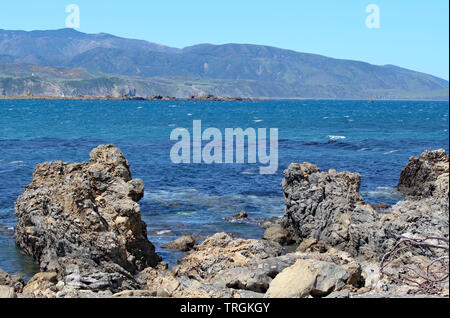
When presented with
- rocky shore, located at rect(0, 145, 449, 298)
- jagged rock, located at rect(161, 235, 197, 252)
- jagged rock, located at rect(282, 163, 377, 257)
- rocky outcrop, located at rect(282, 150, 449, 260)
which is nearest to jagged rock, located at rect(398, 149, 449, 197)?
rocky outcrop, located at rect(282, 150, 449, 260)

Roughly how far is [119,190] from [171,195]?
44.6 ft

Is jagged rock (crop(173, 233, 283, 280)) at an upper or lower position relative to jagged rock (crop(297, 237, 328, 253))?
upper

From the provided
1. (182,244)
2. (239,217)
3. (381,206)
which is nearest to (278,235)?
(182,244)

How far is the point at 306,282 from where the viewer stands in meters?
10.5

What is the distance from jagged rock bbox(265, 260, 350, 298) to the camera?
10.4m

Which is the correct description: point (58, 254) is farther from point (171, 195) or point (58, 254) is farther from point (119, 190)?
point (171, 195)

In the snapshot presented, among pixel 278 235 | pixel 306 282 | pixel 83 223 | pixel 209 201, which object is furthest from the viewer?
pixel 209 201

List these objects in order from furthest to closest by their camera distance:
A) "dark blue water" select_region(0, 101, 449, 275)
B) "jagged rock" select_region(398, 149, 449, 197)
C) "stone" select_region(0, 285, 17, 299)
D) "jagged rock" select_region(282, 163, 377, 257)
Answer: "jagged rock" select_region(398, 149, 449, 197) < "dark blue water" select_region(0, 101, 449, 275) < "jagged rock" select_region(282, 163, 377, 257) < "stone" select_region(0, 285, 17, 299)

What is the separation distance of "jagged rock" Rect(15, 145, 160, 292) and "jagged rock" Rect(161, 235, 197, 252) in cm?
250

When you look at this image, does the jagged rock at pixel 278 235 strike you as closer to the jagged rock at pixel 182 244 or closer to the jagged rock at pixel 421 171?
the jagged rock at pixel 182 244

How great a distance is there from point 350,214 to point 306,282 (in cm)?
1036

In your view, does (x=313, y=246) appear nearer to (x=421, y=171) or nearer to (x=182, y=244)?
(x=182, y=244)

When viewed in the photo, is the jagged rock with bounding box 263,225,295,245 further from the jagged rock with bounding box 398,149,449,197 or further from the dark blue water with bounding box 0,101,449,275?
the jagged rock with bounding box 398,149,449,197
